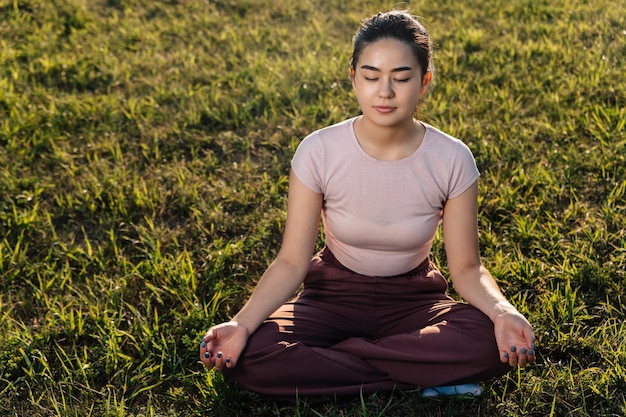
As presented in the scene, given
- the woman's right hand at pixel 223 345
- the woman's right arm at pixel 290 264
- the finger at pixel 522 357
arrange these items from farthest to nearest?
the woman's right arm at pixel 290 264 < the woman's right hand at pixel 223 345 < the finger at pixel 522 357

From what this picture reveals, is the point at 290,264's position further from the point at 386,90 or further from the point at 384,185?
the point at 386,90

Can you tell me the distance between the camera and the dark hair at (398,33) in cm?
281

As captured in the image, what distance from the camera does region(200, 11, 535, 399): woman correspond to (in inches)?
110

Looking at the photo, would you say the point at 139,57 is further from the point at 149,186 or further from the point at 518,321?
the point at 518,321

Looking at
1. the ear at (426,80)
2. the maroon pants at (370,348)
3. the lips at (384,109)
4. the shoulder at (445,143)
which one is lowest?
the maroon pants at (370,348)

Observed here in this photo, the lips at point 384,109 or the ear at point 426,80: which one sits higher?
the ear at point 426,80

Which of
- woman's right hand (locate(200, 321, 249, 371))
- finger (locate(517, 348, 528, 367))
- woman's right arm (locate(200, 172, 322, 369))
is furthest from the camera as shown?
woman's right arm (locate(200, 172, 322, 369))

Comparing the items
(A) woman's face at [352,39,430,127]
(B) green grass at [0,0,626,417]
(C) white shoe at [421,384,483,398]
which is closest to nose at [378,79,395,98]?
(A) woman's face at [352,39,430,127]

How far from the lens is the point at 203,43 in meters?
6.33

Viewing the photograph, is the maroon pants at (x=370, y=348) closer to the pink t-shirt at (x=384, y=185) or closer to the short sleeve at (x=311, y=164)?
the pink t-shirt at (x=384, y=185)

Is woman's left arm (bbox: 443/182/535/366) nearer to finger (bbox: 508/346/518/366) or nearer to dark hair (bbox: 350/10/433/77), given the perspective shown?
finger (bbox: 508/346/518/366)

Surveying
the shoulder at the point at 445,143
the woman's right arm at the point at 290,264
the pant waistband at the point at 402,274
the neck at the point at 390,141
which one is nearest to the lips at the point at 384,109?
the neck at the point at 390,141

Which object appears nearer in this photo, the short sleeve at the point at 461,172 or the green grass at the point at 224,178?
the short sleeve at the point at 461,172

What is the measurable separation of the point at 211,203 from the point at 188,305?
0.93 meters
